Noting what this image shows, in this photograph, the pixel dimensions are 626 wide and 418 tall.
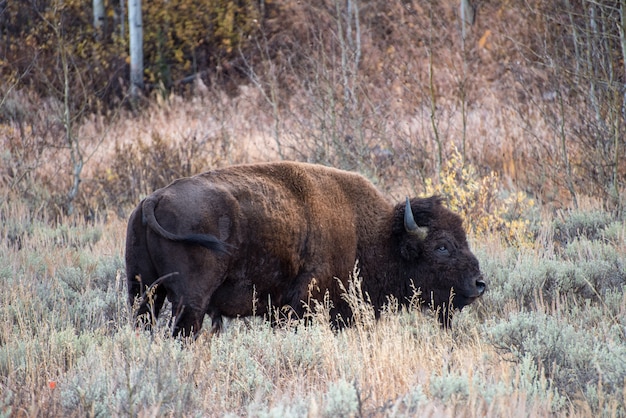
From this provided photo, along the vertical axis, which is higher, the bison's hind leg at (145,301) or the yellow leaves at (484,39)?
the yellow leaves at (484,39)

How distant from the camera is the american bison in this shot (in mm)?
5422

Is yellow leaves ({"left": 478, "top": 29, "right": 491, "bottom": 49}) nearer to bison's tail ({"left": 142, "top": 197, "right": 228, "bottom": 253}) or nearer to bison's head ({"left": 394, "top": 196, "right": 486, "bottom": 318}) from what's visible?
bison's head ({"left": 394, "top": 196, "right": 486, "bottom": 318})

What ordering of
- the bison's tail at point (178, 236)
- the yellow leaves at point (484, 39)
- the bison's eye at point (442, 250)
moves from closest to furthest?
the bison's tail at point (178, 236)
the bison's eye at point (442, 250)
the yellow leaves at point (484, 39)

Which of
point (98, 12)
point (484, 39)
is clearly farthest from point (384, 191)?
point (98, 12)

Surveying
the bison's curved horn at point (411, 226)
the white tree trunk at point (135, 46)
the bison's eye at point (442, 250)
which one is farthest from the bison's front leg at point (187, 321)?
the white tree trunk at point (135, 46)

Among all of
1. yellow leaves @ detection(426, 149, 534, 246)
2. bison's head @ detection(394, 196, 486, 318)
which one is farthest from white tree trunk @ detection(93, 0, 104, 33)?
bison's head @ detection(394, 196, 486, 318)

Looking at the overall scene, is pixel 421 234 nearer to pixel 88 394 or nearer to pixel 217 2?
pixel 88 394

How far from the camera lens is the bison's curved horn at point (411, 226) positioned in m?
6.41

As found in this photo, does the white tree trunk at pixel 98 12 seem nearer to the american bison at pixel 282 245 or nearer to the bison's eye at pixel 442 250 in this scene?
the american bison at pixel 282 245

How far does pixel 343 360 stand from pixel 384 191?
6.20m

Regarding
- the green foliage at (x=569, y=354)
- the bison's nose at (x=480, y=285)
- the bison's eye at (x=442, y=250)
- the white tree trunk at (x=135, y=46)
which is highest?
the white tree trunk at (x=135, y=46)

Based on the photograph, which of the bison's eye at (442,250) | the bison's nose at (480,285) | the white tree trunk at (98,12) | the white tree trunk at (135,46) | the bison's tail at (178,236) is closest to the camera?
the bison's tail at (178,236)

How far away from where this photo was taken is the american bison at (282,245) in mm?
5422

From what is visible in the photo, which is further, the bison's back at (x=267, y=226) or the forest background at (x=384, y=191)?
the bison's back at (x=267, y=226)
